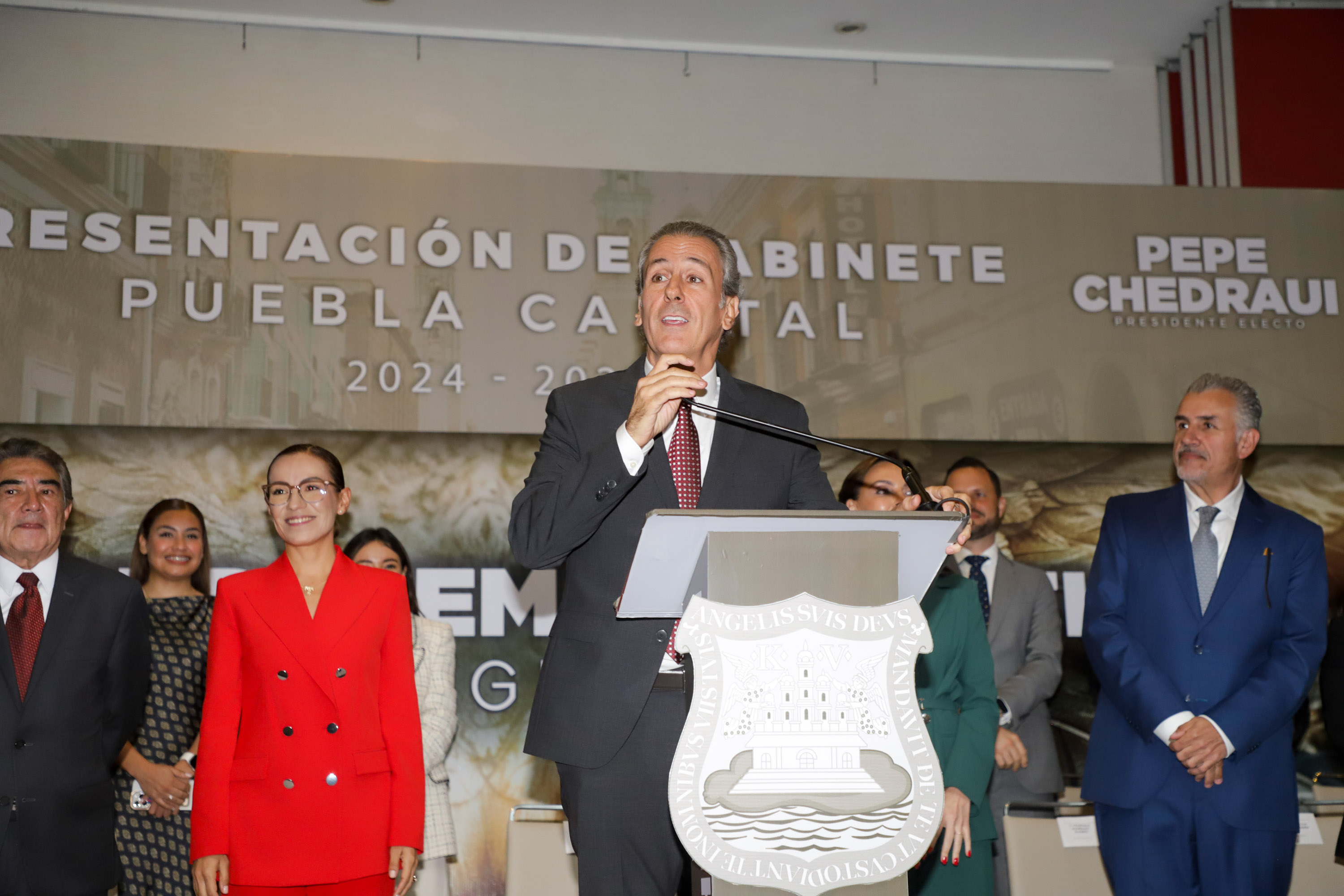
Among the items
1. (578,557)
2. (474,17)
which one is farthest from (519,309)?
(578,557)

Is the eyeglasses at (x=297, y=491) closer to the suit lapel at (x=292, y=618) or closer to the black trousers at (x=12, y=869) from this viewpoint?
the suit lapel at (x=292, y=618)

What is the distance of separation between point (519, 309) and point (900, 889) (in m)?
3.79

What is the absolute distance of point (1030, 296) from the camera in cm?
538

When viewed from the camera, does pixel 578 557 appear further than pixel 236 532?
No

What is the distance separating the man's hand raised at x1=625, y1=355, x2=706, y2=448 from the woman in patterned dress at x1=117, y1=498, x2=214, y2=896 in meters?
2.63

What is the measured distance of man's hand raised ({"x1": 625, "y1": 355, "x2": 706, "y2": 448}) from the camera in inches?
72.2

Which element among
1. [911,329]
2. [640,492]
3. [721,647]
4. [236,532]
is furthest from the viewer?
[911,329]

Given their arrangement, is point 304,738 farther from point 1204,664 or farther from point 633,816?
point 1204,664

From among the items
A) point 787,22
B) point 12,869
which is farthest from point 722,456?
point 787,22

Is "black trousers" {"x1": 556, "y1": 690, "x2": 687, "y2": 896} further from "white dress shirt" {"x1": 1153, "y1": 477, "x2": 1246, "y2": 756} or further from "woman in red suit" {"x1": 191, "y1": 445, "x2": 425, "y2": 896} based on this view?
"white dress shirt" {"x1": 1153, "y1": 477, "x2": 1246, "y2": 756}

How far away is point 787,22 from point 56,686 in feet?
15.0

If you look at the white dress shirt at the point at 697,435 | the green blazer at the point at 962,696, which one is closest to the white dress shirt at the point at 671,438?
the white dress shirt at the point at 697,435

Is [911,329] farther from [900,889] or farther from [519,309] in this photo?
[900,889]

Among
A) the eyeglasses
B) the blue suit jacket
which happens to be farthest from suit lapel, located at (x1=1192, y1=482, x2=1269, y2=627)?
the eyeglasses
